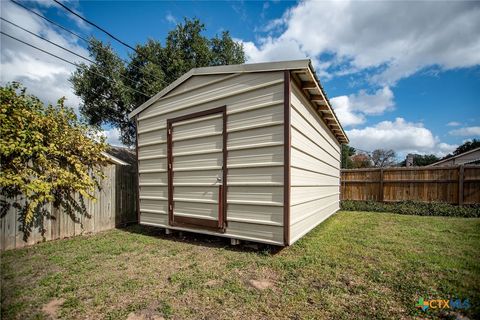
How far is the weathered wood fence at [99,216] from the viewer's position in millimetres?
4234

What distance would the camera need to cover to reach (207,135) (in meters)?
4.54

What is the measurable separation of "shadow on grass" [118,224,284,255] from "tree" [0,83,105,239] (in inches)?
57.4

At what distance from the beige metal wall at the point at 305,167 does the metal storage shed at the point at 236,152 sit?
19 millimetres

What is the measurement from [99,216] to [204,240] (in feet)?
9.83

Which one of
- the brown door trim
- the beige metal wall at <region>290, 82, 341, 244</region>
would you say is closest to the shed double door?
the brown door trim

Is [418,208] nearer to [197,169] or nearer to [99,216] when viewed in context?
[197,169]

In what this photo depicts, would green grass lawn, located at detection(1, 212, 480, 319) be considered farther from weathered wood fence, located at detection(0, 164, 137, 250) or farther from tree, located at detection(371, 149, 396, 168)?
tree, located at detection(371, 149, 396, 168)

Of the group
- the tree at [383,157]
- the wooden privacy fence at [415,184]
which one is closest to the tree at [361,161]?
the tree at [383,157]

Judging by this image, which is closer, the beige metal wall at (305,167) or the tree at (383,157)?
the beige metal wall at (305,167)

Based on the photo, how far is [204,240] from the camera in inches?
191

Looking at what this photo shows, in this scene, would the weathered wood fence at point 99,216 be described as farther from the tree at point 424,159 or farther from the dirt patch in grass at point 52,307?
the tree at point 424,159

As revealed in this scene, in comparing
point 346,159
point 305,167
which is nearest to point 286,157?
point 305,167

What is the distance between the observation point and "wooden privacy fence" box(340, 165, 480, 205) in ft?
26.3

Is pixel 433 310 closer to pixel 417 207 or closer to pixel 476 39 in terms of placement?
pixel 476 39
